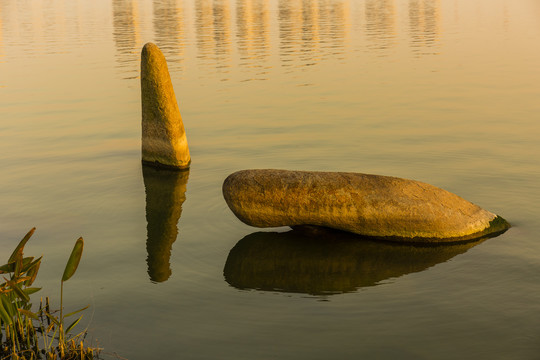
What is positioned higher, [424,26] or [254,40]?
[424,26]

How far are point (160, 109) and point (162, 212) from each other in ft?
10.5

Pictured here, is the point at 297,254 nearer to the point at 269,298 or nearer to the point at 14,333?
the point at 269,298

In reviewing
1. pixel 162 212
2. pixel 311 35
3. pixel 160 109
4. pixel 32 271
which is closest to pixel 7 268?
pixel 32 271

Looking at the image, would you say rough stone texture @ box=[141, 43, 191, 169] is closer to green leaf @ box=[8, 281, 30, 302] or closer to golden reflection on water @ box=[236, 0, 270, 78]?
green leaf @ box=[8, 281, 30, 302]

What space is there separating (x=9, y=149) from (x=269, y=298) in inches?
528

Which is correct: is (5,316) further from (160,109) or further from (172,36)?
(172,36)

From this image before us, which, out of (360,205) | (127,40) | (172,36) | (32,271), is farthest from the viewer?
(172,36)

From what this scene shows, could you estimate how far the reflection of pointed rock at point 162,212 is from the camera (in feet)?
40.9

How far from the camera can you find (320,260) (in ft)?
40.1

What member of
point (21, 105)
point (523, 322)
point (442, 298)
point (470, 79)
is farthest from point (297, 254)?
point (470, 79)

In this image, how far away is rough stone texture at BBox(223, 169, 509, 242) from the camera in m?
12.5

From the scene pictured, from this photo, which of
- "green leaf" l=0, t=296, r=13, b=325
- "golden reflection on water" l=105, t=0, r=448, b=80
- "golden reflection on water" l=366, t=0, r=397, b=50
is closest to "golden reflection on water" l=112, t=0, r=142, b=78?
Answer: "golden reflection on water" l=105, t=0, r=448, b=80

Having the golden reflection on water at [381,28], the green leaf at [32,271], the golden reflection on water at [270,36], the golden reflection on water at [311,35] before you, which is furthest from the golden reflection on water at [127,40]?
the green leaf at [32,271]

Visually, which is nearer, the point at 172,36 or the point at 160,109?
the point at 160,109
